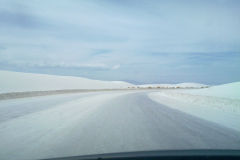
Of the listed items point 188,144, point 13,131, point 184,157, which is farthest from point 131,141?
point 13,131

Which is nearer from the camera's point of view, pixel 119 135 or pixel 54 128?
pixel 119 135

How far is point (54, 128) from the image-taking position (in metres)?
9.22

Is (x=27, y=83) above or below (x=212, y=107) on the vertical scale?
above

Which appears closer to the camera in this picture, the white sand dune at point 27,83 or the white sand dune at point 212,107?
the white sand dune at point 212,107

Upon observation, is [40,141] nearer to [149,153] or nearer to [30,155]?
[30,155]

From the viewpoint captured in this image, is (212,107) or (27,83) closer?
(212,107)

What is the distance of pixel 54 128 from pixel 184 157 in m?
6.03

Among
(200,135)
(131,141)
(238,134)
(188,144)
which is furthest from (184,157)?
(238,134)

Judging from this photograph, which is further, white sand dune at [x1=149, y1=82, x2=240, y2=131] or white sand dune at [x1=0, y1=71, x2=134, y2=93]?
white sand dune at [x1=0, y1=71, x2=134, y2=93]

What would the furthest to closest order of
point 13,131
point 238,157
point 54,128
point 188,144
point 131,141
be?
1. point 54,128
2. point 13,131
3. point 131,141
4. point 188,144
5. point 238,157

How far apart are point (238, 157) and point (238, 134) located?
3.81 meters

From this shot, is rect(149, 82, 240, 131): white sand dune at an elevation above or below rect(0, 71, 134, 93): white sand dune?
below

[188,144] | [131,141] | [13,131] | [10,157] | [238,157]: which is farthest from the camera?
[13,131]

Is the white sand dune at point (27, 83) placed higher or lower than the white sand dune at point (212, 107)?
higher
